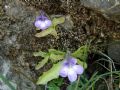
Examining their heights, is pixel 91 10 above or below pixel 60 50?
above

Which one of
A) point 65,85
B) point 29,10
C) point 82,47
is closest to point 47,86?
point 65,85

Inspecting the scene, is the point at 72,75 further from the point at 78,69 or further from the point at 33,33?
the point at 33,33

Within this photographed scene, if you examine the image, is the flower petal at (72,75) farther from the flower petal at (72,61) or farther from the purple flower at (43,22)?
the purple flower at (43,22)

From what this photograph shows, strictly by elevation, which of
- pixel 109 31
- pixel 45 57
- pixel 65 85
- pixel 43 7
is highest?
pixel 43 7

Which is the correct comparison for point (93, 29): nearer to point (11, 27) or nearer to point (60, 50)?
point (60, 50)

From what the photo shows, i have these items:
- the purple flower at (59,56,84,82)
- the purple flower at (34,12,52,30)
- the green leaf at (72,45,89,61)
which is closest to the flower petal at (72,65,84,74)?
the purple flower at (59,56,84,82)

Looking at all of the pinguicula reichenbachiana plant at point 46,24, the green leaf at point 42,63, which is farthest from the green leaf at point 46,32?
the green leaf at point 42,63
